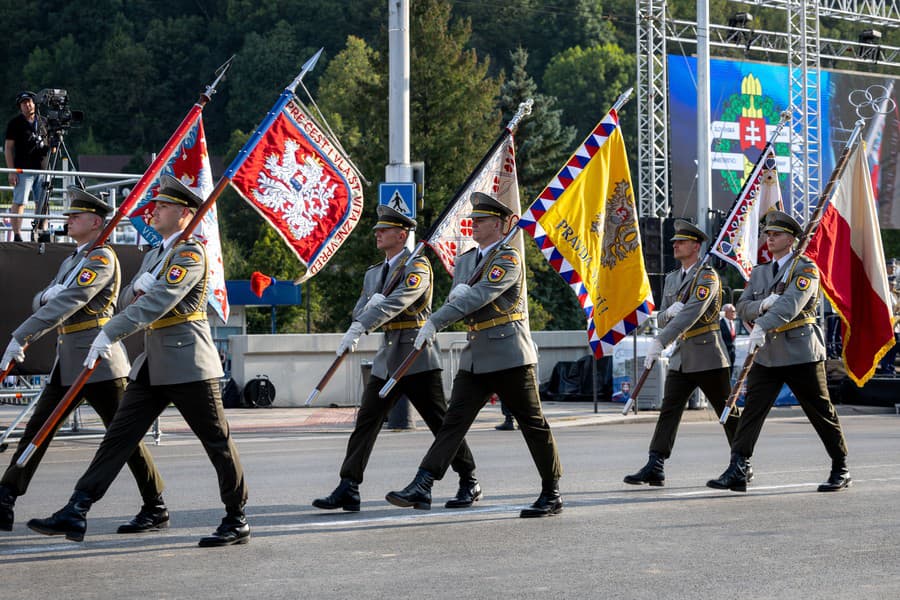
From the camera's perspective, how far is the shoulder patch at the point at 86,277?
8.38 metres

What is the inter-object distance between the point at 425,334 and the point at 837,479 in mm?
3329

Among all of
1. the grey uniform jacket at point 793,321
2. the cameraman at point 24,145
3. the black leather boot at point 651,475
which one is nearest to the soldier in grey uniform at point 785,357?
the grey uniform jacket at point 793,321

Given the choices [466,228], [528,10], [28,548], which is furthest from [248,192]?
[528,10]

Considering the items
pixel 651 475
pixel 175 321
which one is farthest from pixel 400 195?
pixel 175 321

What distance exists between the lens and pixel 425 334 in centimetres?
876

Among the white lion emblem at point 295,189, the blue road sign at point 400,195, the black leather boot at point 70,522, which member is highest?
the blue road sign at point 400,195

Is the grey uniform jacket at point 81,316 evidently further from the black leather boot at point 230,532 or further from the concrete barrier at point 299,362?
the concrete barrier at point 299,362

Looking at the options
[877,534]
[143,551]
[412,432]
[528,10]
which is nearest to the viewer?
[143,551]

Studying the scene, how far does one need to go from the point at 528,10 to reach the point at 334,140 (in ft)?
253

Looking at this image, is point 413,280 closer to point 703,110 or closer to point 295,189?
point 295,189

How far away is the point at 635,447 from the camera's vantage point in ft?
47.7

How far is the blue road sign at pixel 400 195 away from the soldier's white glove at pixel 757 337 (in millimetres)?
7727

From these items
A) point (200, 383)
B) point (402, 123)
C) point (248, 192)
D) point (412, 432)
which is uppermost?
point (402, 123)

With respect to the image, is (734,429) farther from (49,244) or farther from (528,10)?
(528,10)
